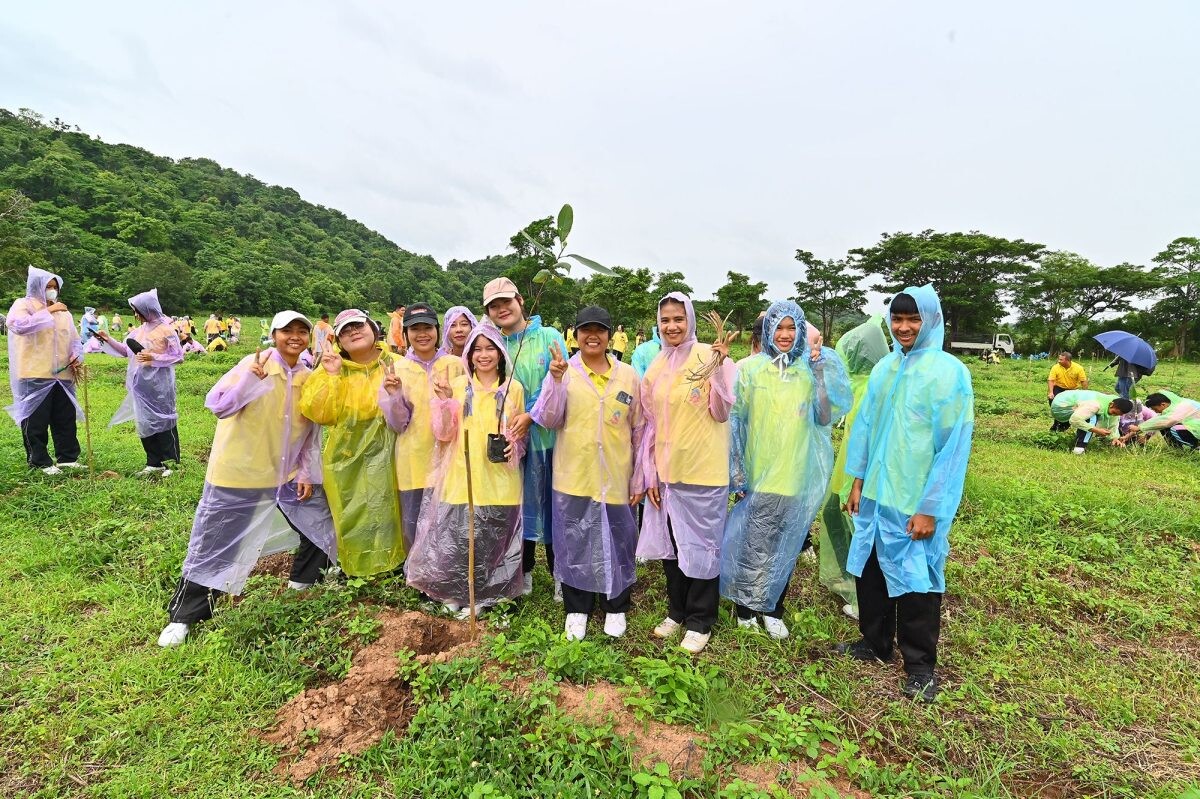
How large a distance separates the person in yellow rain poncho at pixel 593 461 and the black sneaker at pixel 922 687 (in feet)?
4.95

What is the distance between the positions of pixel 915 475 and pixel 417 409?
9.18 ft

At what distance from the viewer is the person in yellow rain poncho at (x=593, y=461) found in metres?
3.04

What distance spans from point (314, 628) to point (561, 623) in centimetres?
138

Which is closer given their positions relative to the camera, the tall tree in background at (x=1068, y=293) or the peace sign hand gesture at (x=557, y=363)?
the peace sign hand gesture at (x=557, y=363)

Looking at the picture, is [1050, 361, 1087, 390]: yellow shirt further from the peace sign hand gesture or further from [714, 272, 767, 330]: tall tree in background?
[714, 272, 767, 330]: tall tree in background

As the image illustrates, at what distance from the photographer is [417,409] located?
11.3 feet

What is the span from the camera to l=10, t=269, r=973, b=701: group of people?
9.19ft

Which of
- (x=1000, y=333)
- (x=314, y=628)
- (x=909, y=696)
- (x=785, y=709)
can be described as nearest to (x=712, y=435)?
(x=785, y=709)

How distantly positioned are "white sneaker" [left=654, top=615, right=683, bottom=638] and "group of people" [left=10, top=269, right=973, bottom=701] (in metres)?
0.02

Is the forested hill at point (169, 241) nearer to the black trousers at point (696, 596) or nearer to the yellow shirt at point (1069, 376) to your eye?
the yellow shirt at point (1069, 376)

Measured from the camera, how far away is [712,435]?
2998 millimetres

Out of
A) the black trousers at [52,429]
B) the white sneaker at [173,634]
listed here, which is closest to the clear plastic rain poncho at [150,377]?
the black trousers at [52,429]

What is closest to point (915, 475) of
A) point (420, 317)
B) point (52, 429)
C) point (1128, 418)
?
point (420, 317)

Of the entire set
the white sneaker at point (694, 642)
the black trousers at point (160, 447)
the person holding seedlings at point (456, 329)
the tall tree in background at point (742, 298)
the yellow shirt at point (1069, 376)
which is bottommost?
the white sneaker at point (694, 642)
